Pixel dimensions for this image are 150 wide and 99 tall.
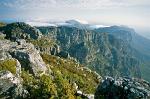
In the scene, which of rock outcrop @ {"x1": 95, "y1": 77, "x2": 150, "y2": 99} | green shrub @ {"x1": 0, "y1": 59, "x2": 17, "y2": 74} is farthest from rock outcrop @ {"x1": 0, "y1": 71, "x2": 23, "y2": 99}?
green shrub @ {"x1": 0, "y1": 59, "x2": 17, "y2": 74}

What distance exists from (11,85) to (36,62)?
3206 inches

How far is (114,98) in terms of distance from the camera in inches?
2584

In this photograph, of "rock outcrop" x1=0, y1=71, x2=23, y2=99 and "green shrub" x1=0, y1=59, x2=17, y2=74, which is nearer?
"rock outcrop" x1=0, y1=71, x2=23, y2=99

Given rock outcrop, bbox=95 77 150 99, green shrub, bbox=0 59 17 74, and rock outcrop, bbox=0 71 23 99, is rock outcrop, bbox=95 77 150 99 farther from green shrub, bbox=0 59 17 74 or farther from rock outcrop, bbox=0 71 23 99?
green shrub, bbox=0 59 17 74

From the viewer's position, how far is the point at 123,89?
212 feet

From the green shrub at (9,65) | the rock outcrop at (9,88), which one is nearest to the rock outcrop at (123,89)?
the rock outcrop at (9,88)

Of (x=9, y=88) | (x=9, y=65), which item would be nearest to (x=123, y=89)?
(x=9, y=88)

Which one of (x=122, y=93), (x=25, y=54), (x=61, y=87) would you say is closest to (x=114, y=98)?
(x=122, y=93)

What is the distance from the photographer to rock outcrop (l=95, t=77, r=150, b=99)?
203 ft

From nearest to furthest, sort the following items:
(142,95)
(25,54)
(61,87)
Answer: (142,95), (61,87), (25,54)

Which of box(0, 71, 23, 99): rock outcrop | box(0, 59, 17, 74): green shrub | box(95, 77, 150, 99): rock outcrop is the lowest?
box(0, 59, 17, 74): green shrub

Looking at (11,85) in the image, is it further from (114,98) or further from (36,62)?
(36,62)

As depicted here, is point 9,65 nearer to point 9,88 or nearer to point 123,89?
point 9,88

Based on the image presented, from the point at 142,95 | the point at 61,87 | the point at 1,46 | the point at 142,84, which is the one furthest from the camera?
the point at 1,46
